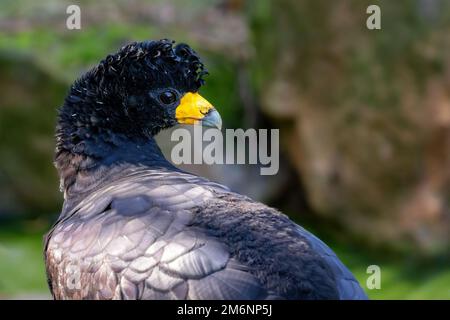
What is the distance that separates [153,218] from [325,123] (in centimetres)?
475

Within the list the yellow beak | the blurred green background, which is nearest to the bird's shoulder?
the yellow beak

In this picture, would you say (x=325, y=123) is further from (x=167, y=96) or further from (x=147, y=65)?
(x=147, y=65)

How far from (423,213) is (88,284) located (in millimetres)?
4768

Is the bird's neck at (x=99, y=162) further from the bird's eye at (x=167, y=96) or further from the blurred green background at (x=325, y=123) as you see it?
the blurred green background at (x=325, y=123)

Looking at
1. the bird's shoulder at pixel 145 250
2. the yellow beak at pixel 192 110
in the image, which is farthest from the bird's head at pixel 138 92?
the bird's shoulder at pixel 145 250

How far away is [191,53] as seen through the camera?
439cm

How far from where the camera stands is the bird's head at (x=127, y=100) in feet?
14.1

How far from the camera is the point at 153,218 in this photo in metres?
3.60

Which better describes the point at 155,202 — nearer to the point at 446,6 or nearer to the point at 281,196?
the point at 446,6

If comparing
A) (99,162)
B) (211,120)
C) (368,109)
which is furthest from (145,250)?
(368,109)

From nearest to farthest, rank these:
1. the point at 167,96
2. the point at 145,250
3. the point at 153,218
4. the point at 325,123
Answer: the point at 145,250 < the point at 153,218 < the point at 167,96 < the point at 325,123

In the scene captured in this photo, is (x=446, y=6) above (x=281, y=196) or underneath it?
above
